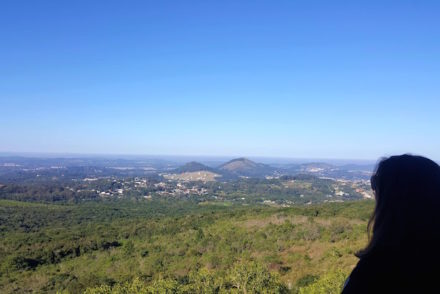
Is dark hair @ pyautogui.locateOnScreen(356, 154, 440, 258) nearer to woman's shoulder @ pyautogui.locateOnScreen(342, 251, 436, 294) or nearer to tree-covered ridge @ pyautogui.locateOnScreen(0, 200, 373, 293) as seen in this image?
woman's shoulder @ pyautogui.locateOnScreen(342, 251, 436, 294)

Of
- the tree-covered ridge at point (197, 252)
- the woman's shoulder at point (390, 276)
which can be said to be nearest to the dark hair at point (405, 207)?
the woman's shoulder at point (390, 276)

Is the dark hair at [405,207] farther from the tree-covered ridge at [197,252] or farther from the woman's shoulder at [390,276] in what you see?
the tree-covered ridge at [197,252]

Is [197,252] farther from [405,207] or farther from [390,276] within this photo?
[390,276]

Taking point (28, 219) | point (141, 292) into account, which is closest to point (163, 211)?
point (28, 219)

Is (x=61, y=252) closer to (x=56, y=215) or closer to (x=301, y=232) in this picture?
(x=301, y=232)

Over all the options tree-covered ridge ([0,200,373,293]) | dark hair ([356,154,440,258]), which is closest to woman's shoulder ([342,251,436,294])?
dark hair ([356,154,440,258])

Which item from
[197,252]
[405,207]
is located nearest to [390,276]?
[405,207]
